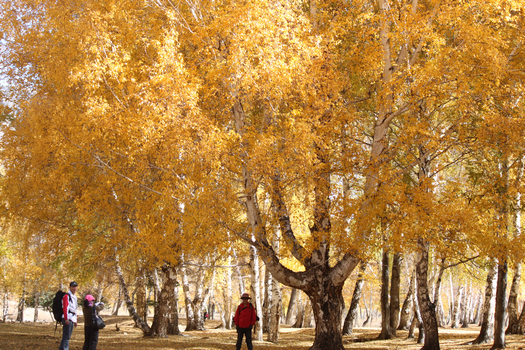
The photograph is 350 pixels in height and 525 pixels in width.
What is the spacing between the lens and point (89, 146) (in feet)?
44.0

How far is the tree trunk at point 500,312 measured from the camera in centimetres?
1292

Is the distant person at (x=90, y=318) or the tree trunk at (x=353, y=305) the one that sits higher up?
the distant person at (x=90, y=318)

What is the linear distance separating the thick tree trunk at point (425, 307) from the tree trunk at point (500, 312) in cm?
165

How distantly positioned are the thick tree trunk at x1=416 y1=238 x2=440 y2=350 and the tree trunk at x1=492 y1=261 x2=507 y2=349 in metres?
1.65

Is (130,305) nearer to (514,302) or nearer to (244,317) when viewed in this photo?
(244,317)

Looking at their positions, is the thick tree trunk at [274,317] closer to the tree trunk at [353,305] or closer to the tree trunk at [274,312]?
the tree trunk at [274,312]

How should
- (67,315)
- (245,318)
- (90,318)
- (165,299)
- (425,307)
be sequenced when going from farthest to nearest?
(165,299)
(425,307)
(245,318)
(90,318)
(67,315)

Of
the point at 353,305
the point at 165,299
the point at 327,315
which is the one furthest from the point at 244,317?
the point at 353,305

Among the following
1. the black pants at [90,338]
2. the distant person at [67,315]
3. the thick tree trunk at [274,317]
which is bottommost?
the thick tree trunk at [274,317]

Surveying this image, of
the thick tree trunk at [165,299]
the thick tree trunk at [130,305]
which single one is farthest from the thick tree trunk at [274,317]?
the thick tree trunk at [130,305]

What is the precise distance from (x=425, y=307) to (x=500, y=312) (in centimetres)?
218

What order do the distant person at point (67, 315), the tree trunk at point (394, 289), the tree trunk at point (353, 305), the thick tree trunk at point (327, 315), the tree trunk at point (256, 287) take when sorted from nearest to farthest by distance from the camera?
the distant person at point (67, 315), the thick tree trunk at point (327, 315), the tree trunk at point (256, 287), the tree trunk at point (394, 289), the tree trunk at point (353, 305)

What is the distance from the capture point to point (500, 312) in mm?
13328

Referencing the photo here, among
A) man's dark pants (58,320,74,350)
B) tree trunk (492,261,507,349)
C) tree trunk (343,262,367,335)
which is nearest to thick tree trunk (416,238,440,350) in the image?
tree trunk (492,261,507,349)
